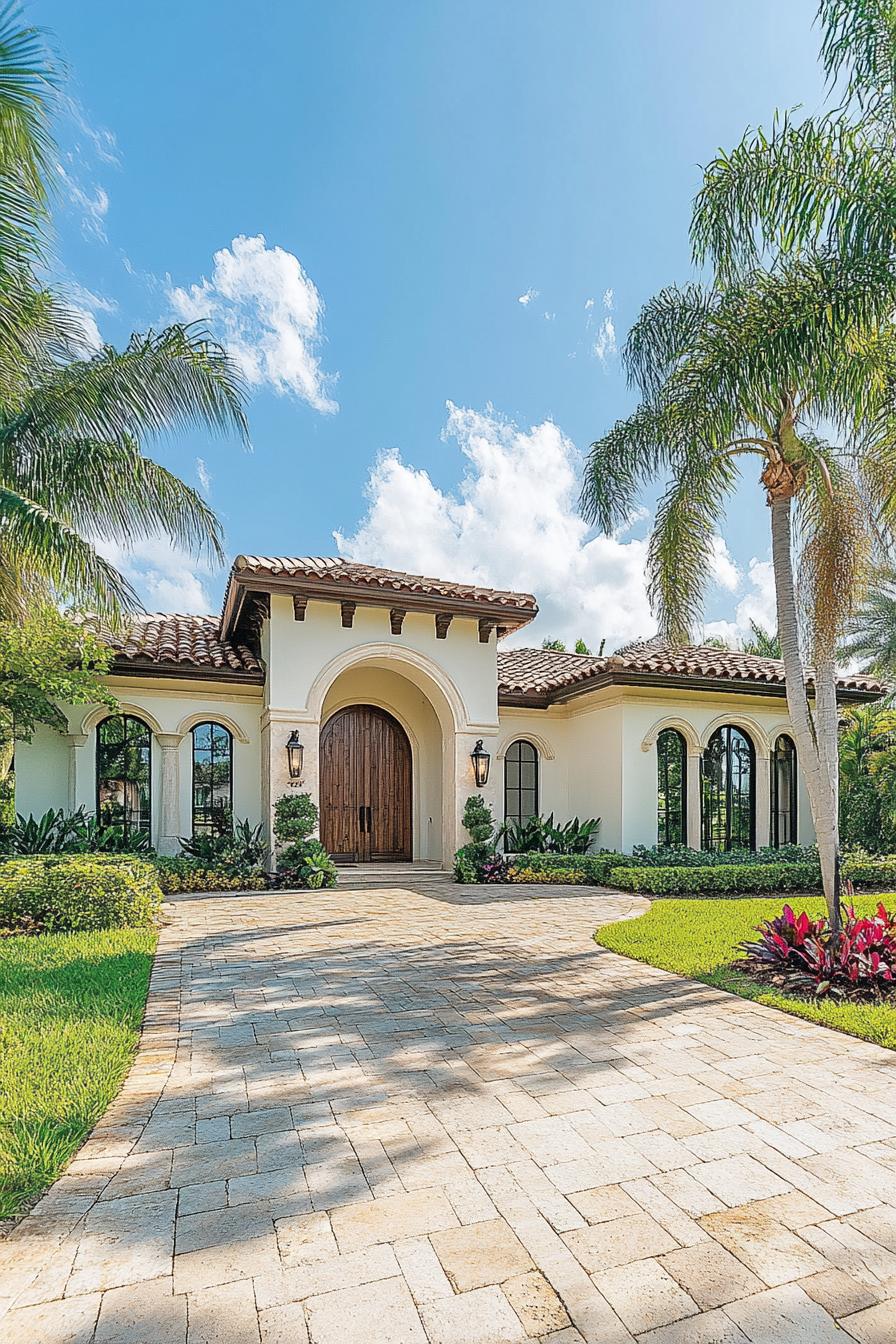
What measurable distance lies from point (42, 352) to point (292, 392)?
638 centimetres

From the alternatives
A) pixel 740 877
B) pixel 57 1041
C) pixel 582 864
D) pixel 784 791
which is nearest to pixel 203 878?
pixel 582 864

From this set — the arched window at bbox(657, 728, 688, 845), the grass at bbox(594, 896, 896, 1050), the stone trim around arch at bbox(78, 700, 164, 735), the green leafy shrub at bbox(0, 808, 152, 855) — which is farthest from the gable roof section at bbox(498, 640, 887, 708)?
the green leafy shrub at bbox(0, 808, 152, 855)

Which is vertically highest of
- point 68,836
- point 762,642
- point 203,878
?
point 762,642

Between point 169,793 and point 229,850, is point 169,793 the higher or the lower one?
the higher one

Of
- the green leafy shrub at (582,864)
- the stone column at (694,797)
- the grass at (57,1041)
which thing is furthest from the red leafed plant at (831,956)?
the stone column at (694,797)

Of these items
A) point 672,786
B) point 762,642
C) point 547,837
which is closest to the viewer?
point 547,837

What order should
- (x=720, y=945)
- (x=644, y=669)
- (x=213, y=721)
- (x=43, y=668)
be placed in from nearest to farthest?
(x=720, y=945)
(x=43, y=668)
(x=213, y=721)
(x=644, y=669)

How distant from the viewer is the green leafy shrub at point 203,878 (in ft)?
41.8

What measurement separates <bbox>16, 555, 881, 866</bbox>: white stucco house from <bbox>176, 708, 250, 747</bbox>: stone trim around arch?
0.04 meters

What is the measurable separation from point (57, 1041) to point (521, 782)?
13.1 m

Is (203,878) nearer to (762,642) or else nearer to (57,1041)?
(57,1041)

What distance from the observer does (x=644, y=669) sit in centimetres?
1529

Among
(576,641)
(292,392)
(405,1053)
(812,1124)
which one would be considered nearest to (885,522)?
(812,1124)

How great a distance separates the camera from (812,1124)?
3.92 metres
